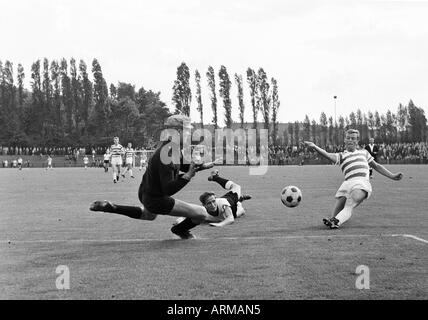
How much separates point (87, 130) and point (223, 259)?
94.3 m

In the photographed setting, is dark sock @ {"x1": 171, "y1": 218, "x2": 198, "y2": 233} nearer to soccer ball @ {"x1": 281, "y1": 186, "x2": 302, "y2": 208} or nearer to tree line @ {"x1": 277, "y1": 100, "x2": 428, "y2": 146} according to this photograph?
soccer ball @ {"x1": 281, "y1": 186, "x2": 302, "y2": 208}

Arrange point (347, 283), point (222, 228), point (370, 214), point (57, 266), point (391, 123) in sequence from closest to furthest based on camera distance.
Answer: point (347, 283) → point (57, 266) → point (222, 228) → point (370, 214) → point (391, 123)

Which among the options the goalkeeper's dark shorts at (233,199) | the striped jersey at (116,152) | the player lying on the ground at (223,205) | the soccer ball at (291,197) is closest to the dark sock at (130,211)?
the player lying on the ground at (223,205)

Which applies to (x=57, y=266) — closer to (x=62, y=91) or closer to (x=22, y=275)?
(x=22, y=275)

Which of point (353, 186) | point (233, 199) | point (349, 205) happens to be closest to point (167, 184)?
point (233, 199)

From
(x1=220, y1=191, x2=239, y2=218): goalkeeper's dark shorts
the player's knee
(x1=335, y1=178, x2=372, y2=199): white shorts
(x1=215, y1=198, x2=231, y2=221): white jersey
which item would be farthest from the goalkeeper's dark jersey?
the player's knee

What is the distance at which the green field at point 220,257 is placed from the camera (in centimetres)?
591

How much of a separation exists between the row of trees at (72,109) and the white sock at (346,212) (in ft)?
259

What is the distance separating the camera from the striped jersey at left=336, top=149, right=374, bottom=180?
A: 1137cm

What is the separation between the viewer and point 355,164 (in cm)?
1141

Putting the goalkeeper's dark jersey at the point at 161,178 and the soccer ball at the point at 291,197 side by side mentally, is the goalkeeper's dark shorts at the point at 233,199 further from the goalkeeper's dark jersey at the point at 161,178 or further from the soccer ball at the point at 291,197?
the goalkeeper's dark jersey at the point at 161,178

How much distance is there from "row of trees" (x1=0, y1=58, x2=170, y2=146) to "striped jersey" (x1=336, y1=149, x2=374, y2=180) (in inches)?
3091

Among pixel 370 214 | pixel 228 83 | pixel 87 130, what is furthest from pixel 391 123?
pixel 370 214
